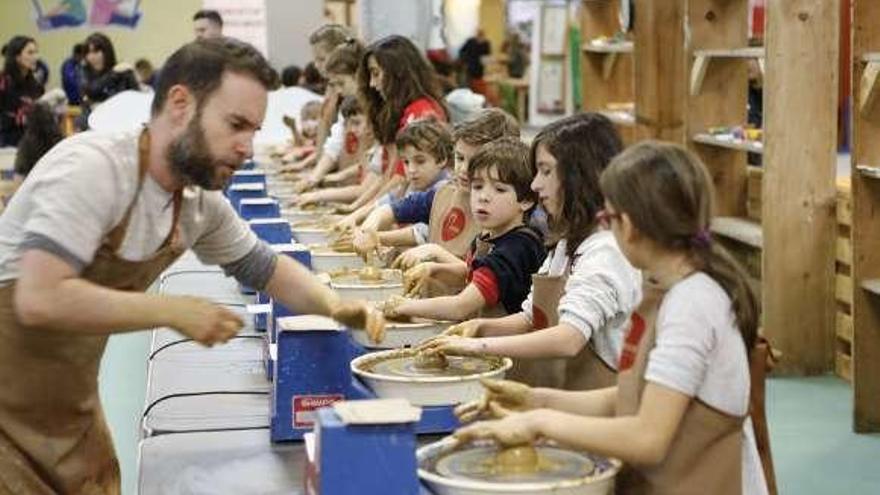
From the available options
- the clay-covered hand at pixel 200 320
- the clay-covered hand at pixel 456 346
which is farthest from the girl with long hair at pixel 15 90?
the clay-covered hand at pixel 200 320

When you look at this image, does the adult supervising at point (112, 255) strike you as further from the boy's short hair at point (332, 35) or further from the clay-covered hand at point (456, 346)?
the boy's short hair at point (332, 35)

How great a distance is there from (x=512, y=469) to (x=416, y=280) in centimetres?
148

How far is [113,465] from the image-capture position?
2.65m

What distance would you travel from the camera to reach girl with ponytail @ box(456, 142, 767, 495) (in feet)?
6.33

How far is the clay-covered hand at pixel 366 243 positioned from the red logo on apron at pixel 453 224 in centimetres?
22

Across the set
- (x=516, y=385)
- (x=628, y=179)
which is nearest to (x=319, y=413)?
(x=516, y=385)

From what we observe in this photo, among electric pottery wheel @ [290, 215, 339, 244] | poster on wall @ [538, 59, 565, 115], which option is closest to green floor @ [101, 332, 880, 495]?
electric pottery wheel @ [290, 215, 339, 244]

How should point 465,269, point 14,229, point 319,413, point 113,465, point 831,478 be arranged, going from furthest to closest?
point 831,478, point 465,269, point 113,465, point 14,229, point 319,413

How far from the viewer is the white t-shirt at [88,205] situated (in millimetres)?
2109

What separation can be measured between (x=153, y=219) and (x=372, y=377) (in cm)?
49

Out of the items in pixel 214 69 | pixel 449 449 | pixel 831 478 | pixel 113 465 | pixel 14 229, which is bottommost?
pixel 831 478

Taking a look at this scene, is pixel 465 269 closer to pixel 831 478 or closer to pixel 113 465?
pixel 113 465

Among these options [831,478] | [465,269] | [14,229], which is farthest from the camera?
[831,478]

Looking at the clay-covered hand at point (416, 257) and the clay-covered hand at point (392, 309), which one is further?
the clay-covered hand at point (416, 257)
